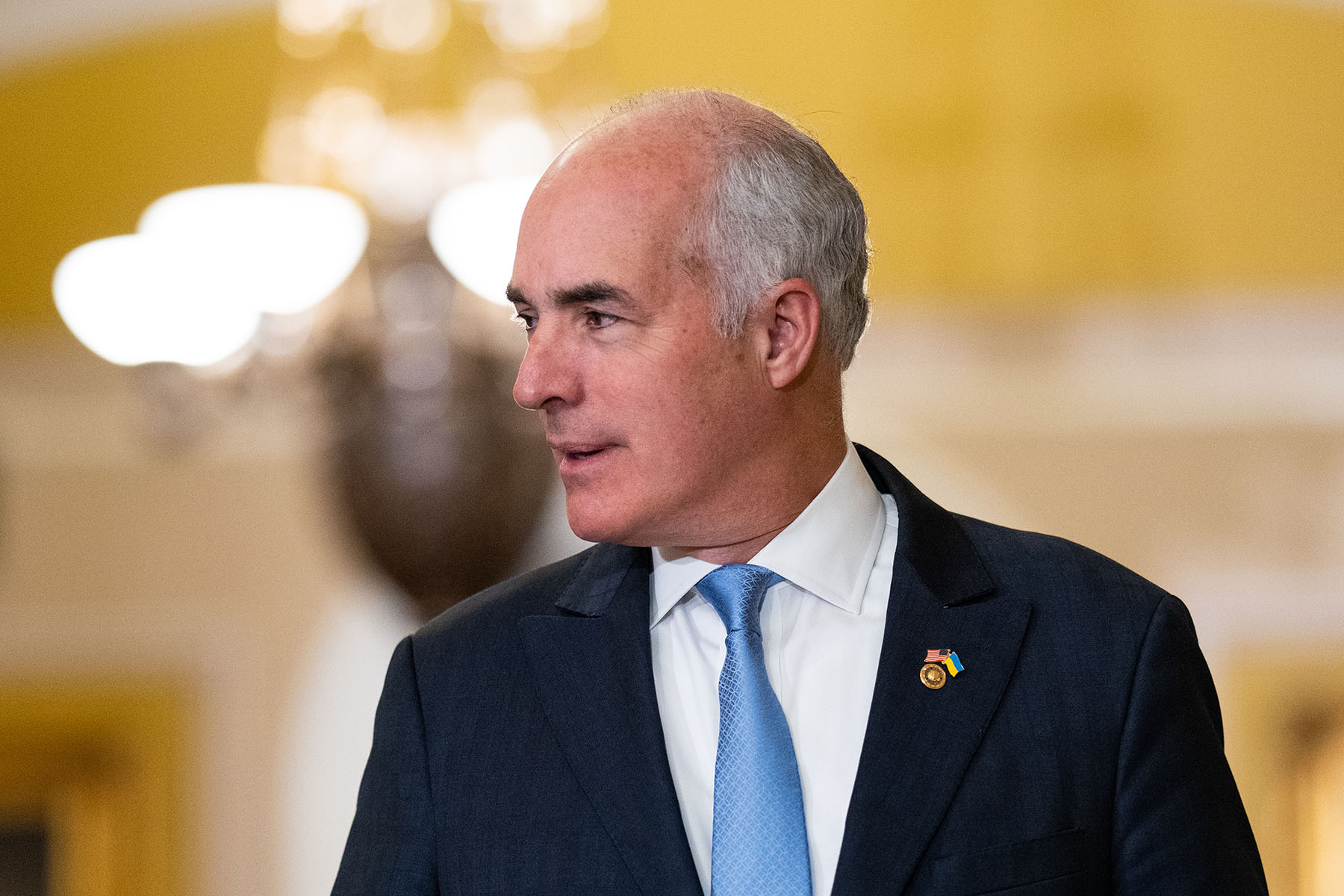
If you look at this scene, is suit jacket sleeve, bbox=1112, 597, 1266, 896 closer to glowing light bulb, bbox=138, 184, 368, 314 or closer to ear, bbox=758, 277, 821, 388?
ear, bbox=758, 277, 821, 388

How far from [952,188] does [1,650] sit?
284 centimetres

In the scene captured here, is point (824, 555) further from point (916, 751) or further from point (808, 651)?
point (916, 751)

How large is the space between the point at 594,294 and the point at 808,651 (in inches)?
14.8

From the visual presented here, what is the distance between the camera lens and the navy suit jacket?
128 centimetres

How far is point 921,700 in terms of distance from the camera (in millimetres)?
1335

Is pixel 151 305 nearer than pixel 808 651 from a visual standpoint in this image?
No

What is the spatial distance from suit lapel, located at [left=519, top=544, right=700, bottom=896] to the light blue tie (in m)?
0.04


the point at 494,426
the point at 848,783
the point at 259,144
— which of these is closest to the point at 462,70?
the point at 259,144

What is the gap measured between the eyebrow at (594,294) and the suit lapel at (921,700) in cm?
35

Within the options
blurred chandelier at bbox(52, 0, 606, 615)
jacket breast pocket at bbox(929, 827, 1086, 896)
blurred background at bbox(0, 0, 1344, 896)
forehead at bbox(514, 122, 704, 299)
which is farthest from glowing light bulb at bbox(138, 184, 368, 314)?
jacket breast pocket at bbox(929, 827, 1086, 896)

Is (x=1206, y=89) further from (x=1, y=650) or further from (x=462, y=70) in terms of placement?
(x=1, y=650)

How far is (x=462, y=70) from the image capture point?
4.16m

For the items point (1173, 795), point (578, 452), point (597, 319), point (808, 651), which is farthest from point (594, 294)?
point (1173, 795)

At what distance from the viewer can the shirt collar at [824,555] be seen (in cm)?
142
